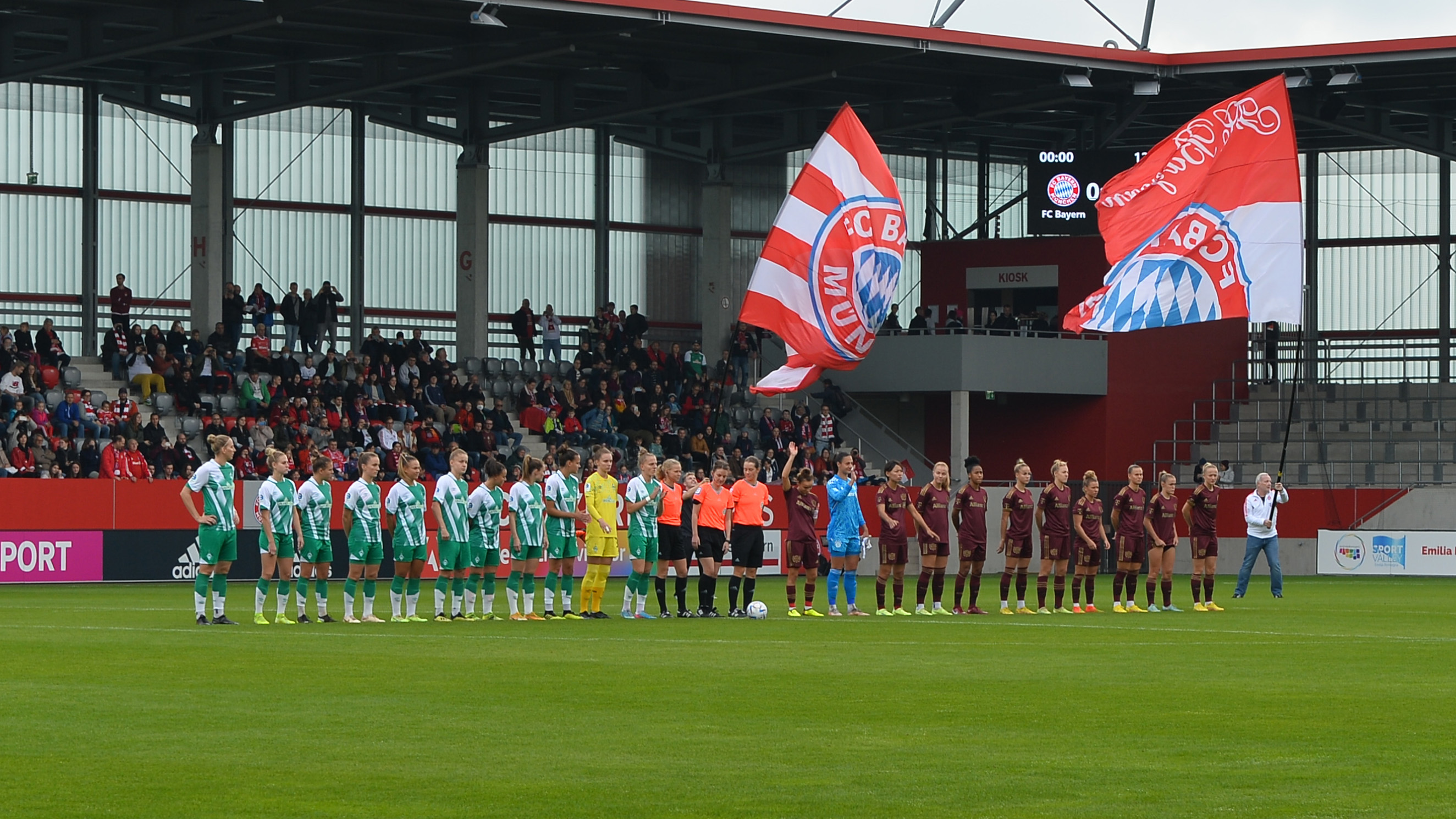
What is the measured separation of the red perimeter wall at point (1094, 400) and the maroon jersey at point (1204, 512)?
22938mm

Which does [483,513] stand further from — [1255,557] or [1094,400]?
[1094,400]

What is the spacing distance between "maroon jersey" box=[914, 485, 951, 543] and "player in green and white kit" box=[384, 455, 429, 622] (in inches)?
251

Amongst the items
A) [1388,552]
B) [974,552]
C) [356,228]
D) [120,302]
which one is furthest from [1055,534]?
[356,228]

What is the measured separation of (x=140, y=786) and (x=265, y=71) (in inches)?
1569

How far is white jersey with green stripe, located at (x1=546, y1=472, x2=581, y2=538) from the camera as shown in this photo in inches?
973

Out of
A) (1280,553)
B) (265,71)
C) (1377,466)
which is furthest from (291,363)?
(1377,466)

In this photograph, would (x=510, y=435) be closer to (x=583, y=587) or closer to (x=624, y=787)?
(x=583, y=587)

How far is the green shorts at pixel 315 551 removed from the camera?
75.5 feet

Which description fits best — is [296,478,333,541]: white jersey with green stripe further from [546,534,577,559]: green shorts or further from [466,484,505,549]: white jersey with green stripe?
[546,534,577,559]: green shorts

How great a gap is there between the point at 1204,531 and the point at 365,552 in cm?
1224

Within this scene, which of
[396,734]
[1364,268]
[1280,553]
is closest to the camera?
[396,734]

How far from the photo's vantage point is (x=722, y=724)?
12477mm

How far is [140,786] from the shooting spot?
32.3 ft

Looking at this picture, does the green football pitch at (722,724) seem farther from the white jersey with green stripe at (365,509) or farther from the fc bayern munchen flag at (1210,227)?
the fc bayern munchen flag at (1210,227)
